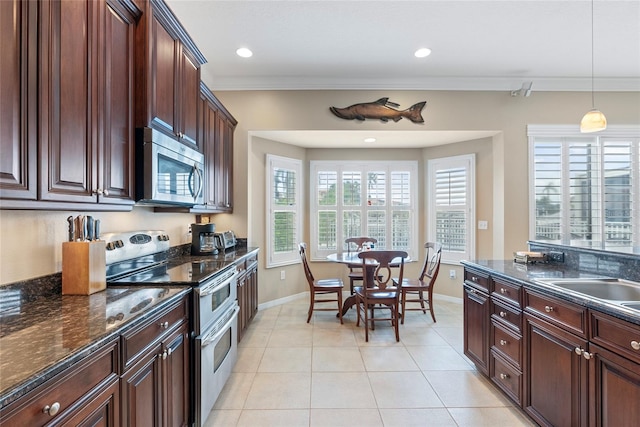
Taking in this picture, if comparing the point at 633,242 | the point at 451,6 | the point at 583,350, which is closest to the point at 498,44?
the point at 451,6

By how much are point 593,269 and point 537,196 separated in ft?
6.89

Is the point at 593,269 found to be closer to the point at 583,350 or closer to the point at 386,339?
the point at 583,350

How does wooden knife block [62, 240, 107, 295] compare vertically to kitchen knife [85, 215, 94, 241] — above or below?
below

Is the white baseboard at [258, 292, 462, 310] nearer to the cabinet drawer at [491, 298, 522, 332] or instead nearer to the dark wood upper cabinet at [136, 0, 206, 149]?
the cabinet drawer at [491, 298, 522, 332]

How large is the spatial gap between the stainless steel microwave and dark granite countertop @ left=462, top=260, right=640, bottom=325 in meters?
2.33

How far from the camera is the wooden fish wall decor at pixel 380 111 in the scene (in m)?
3.75

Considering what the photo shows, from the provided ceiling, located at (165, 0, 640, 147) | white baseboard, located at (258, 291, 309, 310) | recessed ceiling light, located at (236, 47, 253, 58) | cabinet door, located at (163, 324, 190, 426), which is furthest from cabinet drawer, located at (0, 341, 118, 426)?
white baseboard, located at (258, 291, 309, 310)

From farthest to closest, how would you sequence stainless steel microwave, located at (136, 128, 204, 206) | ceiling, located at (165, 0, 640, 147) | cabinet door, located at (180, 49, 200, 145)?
ceiling, located at (165, 0, 640, 147)
cabinet door, located at (180, 49, 200, 145)
stainless steel microwave, located at (136, 128, 204, 206)

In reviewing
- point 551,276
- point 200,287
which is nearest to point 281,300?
point 200,287

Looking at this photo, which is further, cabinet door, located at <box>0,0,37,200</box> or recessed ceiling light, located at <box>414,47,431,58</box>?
recessed ceiling light, located at <box>414,47,431,58</box>

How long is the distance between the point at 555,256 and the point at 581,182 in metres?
2.23

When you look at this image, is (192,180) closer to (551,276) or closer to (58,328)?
(58,328)

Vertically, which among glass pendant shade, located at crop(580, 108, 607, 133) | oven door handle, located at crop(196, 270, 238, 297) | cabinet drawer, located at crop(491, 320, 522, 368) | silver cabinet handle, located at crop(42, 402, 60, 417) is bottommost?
cabinet drawer, located at crop(491, 320, 522, 368)

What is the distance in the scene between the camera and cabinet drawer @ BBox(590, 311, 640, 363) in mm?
1214
